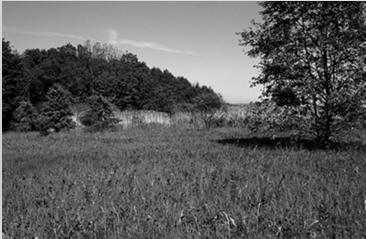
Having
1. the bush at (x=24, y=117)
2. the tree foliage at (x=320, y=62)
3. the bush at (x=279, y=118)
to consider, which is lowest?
the bush at (x=24, y=117)

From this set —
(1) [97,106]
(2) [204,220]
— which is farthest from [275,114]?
(1) [97,106]

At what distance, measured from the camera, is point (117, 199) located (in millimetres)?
3988

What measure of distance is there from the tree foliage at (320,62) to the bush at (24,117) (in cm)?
2753

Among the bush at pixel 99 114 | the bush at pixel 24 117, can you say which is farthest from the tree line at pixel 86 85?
the bush at pixel 99 114

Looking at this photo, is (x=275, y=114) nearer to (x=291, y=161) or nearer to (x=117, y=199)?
(x=291, y=161)

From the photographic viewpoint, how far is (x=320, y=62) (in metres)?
8.64

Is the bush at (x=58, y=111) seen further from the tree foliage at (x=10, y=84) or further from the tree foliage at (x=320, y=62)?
the tree foliage at (x=320, y=62)

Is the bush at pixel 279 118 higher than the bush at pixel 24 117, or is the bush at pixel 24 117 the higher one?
the bush at pixel 279 118

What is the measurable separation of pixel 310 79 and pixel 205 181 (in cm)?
545

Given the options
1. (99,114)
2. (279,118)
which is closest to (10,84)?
(99,114)

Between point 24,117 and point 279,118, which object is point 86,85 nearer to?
point 24,117

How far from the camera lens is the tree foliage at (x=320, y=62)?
26.8ft

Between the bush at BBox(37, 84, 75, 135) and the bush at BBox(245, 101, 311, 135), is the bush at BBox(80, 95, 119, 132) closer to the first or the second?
the bush at BBox(37, 84, 75, 135)

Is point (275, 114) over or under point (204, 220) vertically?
over
